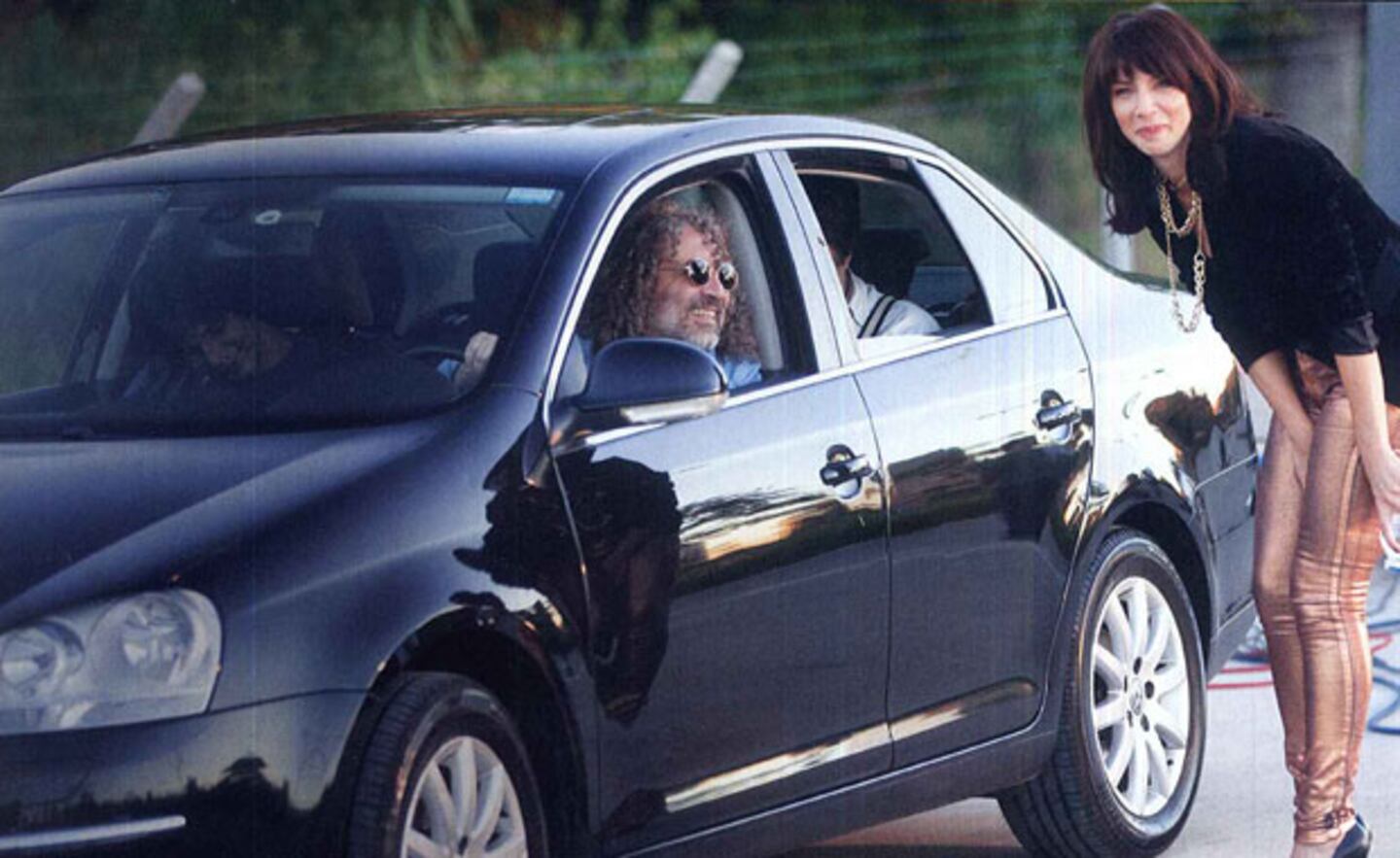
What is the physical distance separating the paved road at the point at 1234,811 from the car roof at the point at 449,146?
1605 millimetres

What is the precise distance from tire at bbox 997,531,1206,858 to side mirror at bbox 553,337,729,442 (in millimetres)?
1602

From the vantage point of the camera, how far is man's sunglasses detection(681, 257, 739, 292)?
20.2ft

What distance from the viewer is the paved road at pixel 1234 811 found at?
713 centimetres

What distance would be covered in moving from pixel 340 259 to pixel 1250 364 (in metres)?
2.01

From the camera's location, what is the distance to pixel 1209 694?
9.03 metres

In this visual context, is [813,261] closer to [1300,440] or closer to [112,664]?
[1300,440]

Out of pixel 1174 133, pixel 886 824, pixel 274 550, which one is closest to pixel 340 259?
pixel 274 550

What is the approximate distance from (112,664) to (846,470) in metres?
1.79

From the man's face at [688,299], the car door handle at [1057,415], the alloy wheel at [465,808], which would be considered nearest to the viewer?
the alloy wheel at [465,808]

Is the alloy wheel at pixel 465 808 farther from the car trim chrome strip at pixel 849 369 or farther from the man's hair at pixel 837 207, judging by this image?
the man's hair at pixel 837 207

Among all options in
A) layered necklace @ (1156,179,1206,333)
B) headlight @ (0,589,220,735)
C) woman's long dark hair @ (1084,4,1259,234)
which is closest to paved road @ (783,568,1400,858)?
layered necklace @ (1156,179,1206,333)

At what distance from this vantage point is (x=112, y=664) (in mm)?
4695

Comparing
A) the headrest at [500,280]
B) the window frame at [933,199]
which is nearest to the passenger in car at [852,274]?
the window frame at [933,199]

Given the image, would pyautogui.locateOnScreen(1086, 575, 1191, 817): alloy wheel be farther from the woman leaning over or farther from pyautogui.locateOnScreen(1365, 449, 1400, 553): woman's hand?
pyautogui.locateOnScreen(1365, 449, 1400, 553): woman's hand
